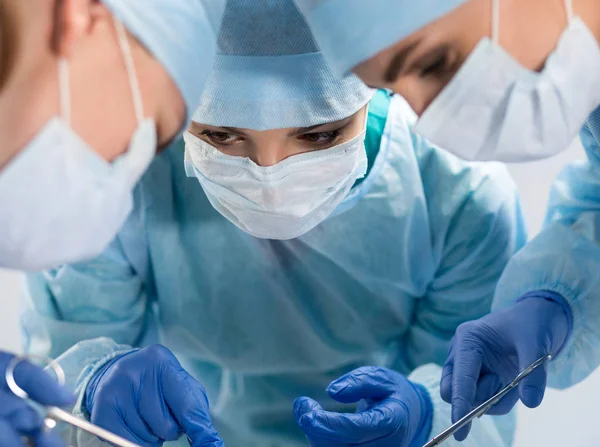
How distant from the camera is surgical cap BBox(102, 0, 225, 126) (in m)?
0.68

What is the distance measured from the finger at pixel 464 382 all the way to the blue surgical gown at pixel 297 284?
0.13 meters

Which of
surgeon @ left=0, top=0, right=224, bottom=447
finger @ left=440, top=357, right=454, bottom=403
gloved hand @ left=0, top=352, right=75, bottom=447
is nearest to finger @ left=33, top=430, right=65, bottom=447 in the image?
gloved hand @ left=0, top=352, right=75, bottom=447

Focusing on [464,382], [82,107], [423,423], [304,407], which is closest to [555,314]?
[464,382]

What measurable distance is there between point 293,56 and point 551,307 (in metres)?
0.62

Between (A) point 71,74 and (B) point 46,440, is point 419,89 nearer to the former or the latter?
(A) point 71,74

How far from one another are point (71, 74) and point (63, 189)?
4.0 inches

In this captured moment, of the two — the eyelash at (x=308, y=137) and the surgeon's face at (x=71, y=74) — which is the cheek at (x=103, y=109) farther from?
the eyelash at (x=308, y=137)

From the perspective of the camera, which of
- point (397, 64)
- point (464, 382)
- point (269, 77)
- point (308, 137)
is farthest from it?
point (464, 382)

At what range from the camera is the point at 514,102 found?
764 mm

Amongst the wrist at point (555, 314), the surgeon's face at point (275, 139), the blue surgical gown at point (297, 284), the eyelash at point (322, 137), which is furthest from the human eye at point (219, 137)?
the wrist at point (555, 314)

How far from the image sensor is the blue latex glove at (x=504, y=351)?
3.89 feet

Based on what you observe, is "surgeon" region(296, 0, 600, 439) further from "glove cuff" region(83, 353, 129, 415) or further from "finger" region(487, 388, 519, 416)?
"glove cuff" region(83, 353, 129, 415)

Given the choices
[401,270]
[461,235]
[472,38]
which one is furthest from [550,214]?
[472,38]

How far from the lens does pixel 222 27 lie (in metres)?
0.94
